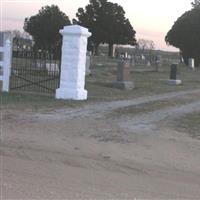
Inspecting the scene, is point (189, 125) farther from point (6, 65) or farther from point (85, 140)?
point (6, 65)

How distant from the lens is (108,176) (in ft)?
26.6

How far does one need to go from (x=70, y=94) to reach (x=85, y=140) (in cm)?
636

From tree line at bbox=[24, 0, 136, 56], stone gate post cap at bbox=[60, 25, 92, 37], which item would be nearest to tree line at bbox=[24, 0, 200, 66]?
tree line at bbox=[24, 0, 136, 56]

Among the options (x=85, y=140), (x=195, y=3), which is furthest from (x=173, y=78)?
(x=195, y=3)

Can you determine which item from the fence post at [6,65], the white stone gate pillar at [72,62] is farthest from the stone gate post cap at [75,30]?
the fence post at [6,65]

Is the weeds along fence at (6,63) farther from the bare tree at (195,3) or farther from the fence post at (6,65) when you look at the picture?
the bare tree at (195,3)

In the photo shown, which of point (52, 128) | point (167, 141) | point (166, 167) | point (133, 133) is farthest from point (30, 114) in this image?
point (166, 167)

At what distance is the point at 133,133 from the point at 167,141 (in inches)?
33.3

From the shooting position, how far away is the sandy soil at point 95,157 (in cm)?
741

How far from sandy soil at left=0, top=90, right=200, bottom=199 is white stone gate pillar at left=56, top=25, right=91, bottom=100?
121 inches

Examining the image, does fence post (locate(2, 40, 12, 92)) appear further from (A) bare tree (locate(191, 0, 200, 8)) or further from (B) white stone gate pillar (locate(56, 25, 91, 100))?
(A) bare tree (locate(191, 0, 200, 8))

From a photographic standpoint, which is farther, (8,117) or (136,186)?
(8,117)

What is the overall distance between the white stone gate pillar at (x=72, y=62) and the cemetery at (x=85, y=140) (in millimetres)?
28

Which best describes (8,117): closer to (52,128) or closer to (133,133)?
(52,128)
